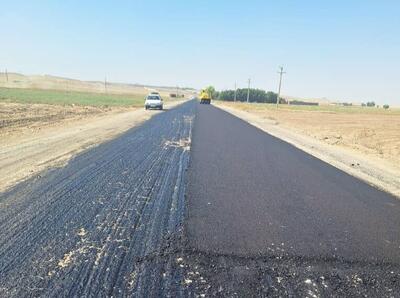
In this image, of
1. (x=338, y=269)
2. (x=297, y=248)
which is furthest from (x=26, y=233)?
(x=338, y=269)

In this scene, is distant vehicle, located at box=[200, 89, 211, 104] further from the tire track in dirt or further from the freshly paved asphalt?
the tire track in dirt

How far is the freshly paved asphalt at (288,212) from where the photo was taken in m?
4.84

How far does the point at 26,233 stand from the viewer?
16.1 feet

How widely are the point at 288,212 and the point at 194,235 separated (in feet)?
6.55

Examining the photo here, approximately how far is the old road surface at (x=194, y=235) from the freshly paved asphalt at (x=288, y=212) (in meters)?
0.02

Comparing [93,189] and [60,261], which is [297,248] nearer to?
[60,261]

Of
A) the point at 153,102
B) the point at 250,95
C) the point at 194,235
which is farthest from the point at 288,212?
the point at 250,95

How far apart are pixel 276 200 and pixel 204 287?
12.0 ft

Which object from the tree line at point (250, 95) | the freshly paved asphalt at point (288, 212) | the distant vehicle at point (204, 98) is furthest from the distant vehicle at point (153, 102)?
the tree line at point (250, 95)

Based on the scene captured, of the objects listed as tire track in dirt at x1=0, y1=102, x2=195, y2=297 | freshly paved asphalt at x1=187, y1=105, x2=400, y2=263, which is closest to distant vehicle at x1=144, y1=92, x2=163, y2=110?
freshly paved asphalt at x1=187, y1=105, x2=400, y2=263

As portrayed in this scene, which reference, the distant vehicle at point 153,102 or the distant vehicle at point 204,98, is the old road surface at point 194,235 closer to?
→ the distant vehicle at point 153,102

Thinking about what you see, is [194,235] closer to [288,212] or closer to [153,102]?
[288,212]

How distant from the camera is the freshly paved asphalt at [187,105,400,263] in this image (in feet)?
15.9

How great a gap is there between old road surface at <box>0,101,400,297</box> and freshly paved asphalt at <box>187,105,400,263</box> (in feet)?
0.08
